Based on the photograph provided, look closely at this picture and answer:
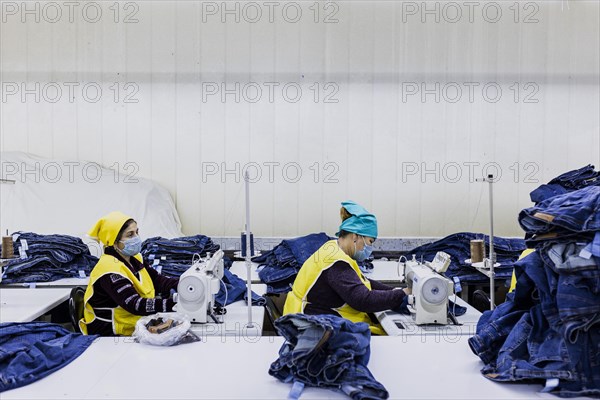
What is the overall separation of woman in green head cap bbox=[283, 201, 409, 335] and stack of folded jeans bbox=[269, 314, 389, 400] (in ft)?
2.14

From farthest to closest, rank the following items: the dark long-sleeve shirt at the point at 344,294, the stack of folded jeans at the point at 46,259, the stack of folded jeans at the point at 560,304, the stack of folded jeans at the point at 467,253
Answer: the stack of folded jeans at the point at 467,253, the stack of folded jeans at the point at 46,259, the dark long-sleeve shirt at the point at 344,294, the stack of folded jeans at the point at 560,304

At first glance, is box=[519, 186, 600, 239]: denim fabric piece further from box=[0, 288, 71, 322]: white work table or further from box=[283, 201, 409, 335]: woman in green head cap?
box=[0, 288, 71, 322]: white work table

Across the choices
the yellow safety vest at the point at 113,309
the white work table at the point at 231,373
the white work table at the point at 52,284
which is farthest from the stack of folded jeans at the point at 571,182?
the white work table at the point at 52,284

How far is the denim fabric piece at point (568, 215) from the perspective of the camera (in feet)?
4.73

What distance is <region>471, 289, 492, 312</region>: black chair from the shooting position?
2.90m

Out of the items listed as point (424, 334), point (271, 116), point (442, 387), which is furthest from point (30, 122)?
point (442, 387)

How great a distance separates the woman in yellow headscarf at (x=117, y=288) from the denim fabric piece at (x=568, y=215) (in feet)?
5.02

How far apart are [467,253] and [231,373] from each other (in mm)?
2338

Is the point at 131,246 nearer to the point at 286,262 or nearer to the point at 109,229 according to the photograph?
the point at 109,229

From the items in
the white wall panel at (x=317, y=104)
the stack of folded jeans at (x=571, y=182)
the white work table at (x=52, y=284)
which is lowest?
the white work table at (x=52, y=284)

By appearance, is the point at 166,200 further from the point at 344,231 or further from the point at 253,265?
the point at 344,231

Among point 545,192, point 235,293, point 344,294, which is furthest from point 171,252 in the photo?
point 545,192

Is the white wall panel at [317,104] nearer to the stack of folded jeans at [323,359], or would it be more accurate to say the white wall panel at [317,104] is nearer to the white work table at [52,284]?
the white work table at [52,284]

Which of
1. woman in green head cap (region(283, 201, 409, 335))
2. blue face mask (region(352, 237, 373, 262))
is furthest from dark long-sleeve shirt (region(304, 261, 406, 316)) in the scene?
blue face mask (region(352, 237, 373, 262))
